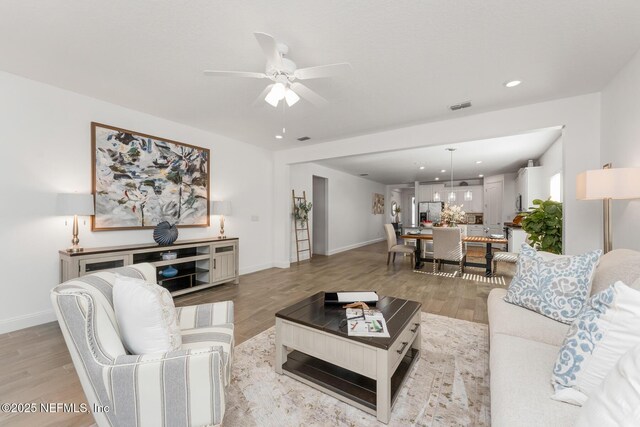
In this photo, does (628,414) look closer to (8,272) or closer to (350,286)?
(350,286)

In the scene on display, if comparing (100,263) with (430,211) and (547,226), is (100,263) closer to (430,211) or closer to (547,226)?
(547,226)

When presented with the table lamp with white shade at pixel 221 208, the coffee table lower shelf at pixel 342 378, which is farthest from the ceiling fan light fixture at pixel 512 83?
the table lamp with white shade at pixel 221 208

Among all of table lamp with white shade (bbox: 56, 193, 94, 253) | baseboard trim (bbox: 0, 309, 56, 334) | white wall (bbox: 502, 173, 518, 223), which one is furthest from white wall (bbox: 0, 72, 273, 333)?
white wall (bbox: 502, 173, 518, 223)

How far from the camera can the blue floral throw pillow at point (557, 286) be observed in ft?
5.94

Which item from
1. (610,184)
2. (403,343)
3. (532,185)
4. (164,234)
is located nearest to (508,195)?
(532,185)

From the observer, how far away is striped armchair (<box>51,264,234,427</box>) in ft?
3.81

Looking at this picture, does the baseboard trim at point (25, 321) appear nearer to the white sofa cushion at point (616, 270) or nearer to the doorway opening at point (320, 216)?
the white sofa cushion at point (616, 270)

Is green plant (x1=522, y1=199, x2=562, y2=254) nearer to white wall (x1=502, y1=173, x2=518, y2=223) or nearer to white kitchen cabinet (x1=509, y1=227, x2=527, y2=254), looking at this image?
white kitchen cabinet (x1=509, y1=227, x2=527, y2=254)

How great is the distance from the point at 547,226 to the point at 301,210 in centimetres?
480

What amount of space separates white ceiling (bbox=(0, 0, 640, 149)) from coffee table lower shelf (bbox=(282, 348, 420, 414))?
2574 mm

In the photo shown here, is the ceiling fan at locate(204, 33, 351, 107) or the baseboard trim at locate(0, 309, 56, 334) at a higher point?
the ceiling fan at locate(204, 33, 351, 107)

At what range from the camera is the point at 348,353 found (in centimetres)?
167

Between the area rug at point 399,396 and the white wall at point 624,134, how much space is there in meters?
1.79

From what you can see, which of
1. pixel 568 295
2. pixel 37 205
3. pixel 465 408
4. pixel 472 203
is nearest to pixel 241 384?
pixel 465 408
